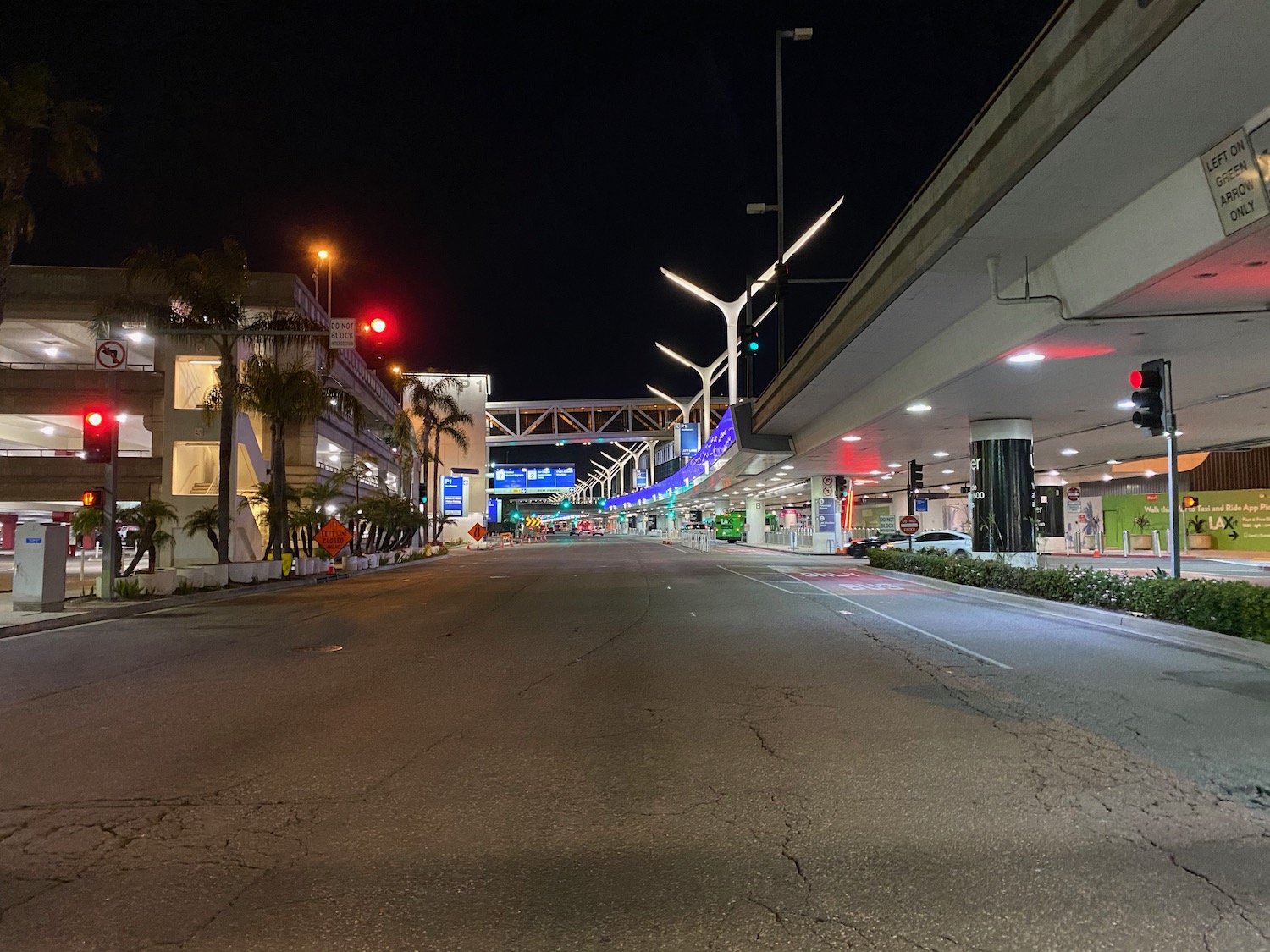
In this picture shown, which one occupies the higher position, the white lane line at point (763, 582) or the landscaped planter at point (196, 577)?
the landscaped planter at point (196, 577)

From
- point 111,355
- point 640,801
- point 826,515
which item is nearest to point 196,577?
point 111,355

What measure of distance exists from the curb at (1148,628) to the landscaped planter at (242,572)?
73.2 feet

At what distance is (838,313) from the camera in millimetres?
19719

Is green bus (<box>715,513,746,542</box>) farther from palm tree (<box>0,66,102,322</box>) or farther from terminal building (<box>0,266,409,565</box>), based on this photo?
palm tree (<box>0,66,102,322</box>)

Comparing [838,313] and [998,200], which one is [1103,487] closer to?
[838,313]

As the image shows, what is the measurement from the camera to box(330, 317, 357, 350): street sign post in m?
20.9

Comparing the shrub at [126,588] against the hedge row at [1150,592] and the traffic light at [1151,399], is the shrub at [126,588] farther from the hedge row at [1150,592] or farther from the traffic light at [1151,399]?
the traffic light at [1151,399]

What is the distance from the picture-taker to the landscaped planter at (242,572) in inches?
1109

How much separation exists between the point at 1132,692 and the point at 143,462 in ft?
138

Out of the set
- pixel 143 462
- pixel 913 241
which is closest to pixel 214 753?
pixel 913 241

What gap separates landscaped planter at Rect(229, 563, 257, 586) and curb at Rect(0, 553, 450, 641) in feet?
1.59

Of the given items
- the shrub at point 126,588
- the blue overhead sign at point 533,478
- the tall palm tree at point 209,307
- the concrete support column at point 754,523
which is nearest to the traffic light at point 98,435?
the shrub at point 126,588

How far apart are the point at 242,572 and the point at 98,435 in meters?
9.63

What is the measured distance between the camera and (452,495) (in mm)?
72312
